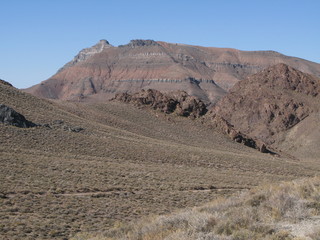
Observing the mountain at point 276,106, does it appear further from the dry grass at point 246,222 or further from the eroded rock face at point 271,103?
the dry grass at point 246,222

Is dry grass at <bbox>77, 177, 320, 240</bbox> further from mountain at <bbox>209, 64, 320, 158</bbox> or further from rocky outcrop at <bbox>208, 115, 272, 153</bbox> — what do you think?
mountain at <bbox>209, 64, 320, 158</bbox>

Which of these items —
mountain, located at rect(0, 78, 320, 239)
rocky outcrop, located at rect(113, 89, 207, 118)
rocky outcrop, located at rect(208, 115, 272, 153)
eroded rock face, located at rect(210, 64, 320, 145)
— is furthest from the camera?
eroded rock face, located at rect(210, 64, 320, 145)

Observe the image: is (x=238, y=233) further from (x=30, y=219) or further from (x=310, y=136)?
(x=310, y=136)

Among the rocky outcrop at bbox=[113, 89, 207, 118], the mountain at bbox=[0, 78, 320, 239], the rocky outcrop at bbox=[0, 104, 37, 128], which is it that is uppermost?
the rocky outcrop at bbox=[113, 89, 207, 118]

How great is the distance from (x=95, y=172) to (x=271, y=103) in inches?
2869

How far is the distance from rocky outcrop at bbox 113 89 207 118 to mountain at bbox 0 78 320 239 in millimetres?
10349

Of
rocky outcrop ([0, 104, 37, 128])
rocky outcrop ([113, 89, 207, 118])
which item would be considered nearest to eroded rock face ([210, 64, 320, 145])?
rocky outcrop ([113, 89, 207, 118])

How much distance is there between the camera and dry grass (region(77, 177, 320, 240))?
32.9 feet

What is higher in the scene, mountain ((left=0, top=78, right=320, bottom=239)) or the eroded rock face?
the eroded rock face

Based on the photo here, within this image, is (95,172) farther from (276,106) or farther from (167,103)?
(276,106)

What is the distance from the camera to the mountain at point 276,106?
89.3m

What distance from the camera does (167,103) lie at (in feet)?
237

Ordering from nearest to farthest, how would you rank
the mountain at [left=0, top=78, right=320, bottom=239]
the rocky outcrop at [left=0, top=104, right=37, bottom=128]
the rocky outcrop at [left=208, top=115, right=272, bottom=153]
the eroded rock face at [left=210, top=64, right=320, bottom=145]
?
the mountain at [left=0, top=78, right=320, bottom=239] → the rocky outcrop at [left=0, top=104, right=37, bottom=128] → the rocky outcrop at [left=208, top=115, right=272, bottom=153] → the eroded rock face at [left=210, top=64, right=320, bottom=145]

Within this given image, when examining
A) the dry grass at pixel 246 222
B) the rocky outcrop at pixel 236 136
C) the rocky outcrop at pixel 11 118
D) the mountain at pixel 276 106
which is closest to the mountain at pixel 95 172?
the rocky outcrop at pixel 11 118
